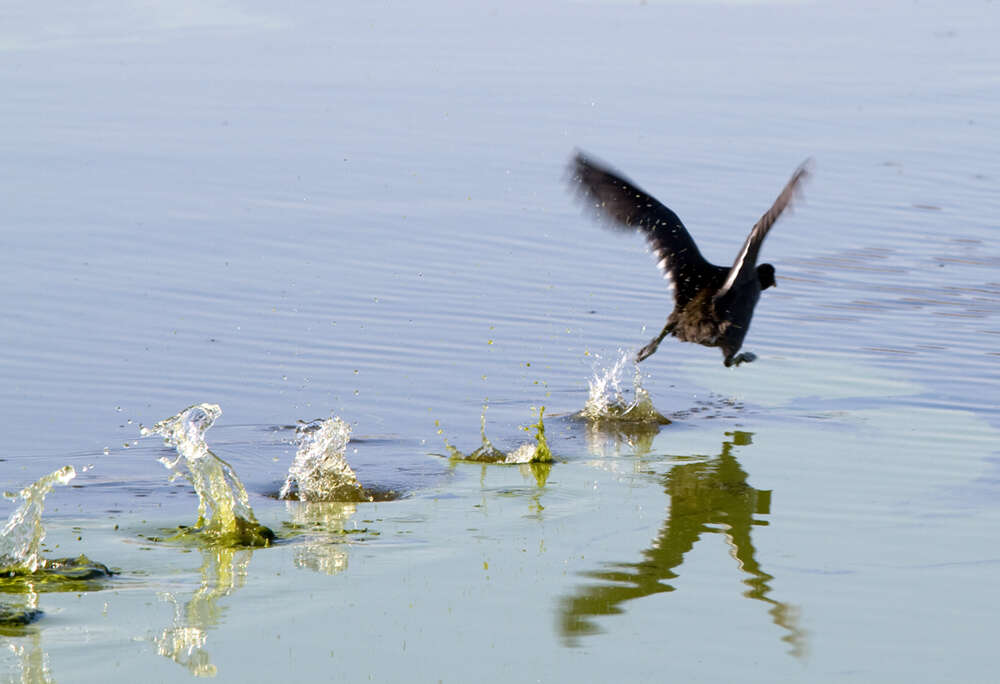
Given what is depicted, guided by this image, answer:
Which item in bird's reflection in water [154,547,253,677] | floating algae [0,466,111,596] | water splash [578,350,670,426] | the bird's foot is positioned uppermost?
the bird's foot

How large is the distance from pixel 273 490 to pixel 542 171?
6693mm

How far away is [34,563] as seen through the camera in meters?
5.71

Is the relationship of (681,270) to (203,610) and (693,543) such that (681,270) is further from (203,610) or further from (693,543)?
(203,610)

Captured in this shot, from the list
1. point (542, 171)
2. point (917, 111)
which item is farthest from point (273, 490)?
point (917, 111)

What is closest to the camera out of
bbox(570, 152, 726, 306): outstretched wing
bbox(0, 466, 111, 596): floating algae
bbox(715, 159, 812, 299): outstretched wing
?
bbox(0, 466, 111, 596): floating algae

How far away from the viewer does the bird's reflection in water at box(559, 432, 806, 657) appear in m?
5.46

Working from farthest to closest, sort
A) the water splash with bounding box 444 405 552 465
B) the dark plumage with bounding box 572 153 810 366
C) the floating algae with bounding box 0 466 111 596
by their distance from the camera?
the dark plumage with bounding box 572 153 810 366 < the water splash with bounding box 444 405 552 465 < the floating algae with bounding box 0 466 111 596

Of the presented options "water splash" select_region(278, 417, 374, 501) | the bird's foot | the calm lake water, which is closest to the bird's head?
the bird's foot

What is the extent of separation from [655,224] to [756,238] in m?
1.32

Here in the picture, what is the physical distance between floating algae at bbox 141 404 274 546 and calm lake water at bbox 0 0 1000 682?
0.43 ft

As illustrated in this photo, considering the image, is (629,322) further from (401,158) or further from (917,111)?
(917,111)

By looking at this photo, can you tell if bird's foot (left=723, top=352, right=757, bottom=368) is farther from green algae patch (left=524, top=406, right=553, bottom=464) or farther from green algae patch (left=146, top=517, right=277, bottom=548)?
green algae patch (left=146, top=517, right=277, bottom=548)

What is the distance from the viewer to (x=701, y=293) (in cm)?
831

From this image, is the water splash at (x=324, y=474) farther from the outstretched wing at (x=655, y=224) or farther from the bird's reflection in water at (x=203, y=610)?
the outstretched wing at (x=655, y=224)
